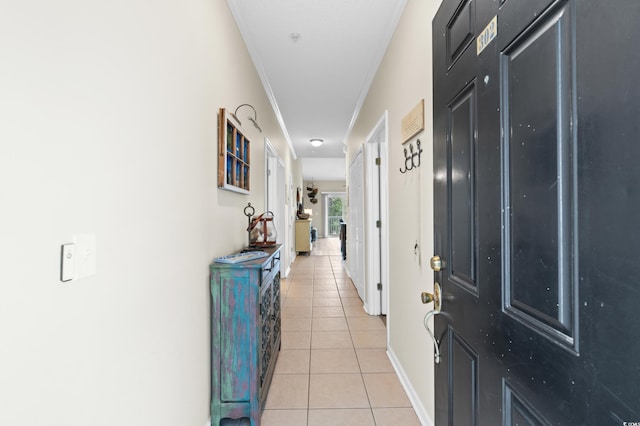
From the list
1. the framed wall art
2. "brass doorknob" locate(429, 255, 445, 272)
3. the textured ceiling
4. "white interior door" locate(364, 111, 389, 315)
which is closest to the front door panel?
"brass doorknob" locate(429, 255, 445, 272)

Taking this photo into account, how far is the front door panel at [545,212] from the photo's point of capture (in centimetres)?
42

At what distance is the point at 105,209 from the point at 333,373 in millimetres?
2017

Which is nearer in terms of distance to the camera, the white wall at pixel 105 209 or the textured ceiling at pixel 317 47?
the white wall at pixel 105 209

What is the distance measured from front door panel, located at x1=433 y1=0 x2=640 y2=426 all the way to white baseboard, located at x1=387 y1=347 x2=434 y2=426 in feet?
3.05

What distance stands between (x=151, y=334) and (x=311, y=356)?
1.74 metres

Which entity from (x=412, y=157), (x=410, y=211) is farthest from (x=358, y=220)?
(x=412, y=157)

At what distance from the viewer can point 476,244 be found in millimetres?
808

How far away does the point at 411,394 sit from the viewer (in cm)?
195

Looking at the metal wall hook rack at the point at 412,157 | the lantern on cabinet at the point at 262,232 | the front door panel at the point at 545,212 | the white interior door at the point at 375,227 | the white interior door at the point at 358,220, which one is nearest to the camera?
the front door panel at the point at 545,212

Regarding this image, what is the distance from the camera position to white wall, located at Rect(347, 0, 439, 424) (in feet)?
5.55

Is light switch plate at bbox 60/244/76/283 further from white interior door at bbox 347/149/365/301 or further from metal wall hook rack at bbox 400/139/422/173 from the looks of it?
white interior door at bbox 347/149/365/301

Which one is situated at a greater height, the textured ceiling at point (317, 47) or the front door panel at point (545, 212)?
the textured ceiling at point (317, 47)

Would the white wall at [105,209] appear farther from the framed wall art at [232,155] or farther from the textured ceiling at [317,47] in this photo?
the textured ceiling at [317,47]

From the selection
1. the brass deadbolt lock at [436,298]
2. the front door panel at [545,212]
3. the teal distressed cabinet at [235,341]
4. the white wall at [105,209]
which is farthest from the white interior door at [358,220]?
the front door panel at [545,212]
